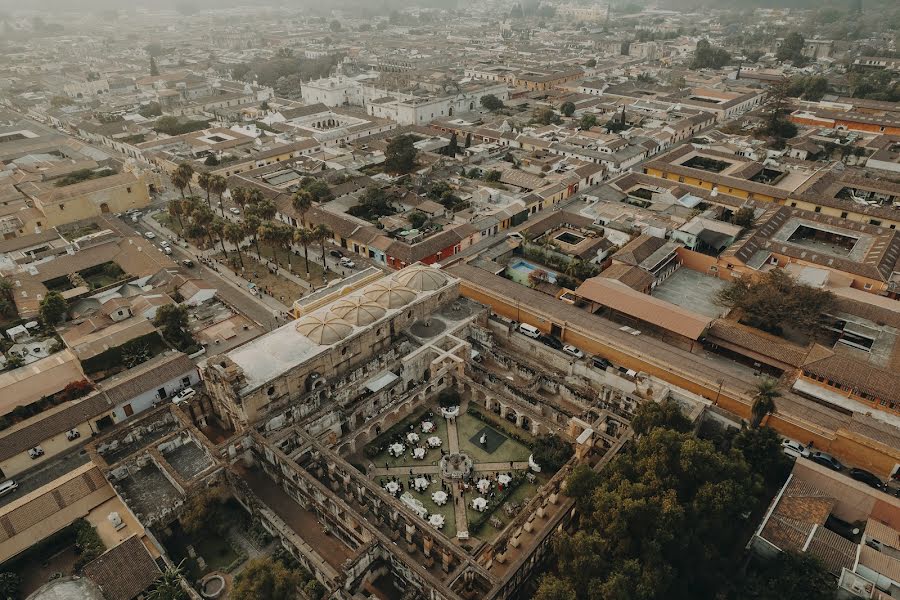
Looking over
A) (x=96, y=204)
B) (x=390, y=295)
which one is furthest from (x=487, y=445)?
(x=96, y=204)

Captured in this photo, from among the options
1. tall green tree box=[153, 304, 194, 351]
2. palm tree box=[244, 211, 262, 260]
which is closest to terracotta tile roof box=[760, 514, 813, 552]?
tall green tree box=[153, 304, 194, 351]

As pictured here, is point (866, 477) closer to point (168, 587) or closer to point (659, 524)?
point (659, 524)

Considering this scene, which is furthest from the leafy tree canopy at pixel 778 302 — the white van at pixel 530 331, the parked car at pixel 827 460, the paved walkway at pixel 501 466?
the paved walkway at pixel 501 466

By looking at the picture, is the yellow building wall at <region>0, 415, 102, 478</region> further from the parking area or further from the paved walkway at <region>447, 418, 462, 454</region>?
the parking area

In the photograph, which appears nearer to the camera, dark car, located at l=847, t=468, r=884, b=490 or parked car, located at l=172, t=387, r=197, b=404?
dark car, located at l=847, t=468, r=884, b=490

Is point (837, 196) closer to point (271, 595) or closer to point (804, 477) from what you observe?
point (804, 477)

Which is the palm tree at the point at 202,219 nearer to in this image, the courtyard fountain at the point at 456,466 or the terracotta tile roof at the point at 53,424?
the terracotta tile roof at the point at 53,424
